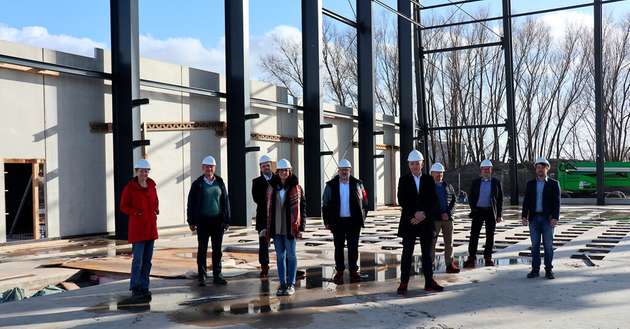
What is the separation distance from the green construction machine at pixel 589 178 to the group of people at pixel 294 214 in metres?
25.2

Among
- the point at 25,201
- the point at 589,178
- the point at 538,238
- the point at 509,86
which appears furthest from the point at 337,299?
the point at 589,178

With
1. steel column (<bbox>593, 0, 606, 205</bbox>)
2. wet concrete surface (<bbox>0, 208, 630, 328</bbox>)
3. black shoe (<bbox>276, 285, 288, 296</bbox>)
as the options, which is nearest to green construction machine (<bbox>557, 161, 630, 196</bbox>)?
steel column (<bbox>593, 0, 606, 205</bbox>)

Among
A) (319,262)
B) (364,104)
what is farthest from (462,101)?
(319,262)

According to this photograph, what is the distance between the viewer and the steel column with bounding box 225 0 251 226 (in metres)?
17.3

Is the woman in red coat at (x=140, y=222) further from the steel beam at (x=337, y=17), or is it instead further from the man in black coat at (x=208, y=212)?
the steel beam at (x=337, y=17)

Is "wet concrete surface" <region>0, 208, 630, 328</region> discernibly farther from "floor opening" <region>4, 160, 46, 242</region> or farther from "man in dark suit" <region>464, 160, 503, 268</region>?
"floor opening" <region>4, 160, 46, 242</region>

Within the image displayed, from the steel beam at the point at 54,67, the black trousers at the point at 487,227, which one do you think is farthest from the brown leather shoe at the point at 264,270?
the steel beam at the point at 54,67

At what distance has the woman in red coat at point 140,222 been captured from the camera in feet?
22.6

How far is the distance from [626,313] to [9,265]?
894 cm

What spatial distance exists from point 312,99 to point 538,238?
13.0m

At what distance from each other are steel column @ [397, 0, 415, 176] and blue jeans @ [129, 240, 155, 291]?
65.7 feet

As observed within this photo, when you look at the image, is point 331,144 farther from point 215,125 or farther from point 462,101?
point 462,101

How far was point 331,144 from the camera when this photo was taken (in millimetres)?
23688

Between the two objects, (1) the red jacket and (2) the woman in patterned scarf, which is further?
(2) the woman in patterned scarf
